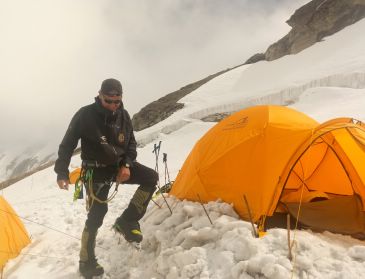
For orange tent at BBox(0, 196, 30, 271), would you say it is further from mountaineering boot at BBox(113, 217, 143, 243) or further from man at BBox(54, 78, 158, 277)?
mountaineering boot at BBox(113, 217, 143, 243)

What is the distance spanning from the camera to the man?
5031mm

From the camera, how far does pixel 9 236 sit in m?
6.22

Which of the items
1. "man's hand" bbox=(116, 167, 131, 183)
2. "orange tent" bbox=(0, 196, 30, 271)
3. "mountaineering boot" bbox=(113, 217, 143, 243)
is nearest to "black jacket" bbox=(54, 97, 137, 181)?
"man's hand" bbox=(116, 167, 131, 183)

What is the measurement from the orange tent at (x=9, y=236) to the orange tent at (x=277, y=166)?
300cm

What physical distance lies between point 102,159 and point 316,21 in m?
37.6

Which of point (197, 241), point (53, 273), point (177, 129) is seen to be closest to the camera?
point (197, 241)

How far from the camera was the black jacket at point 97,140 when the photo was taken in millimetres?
5031

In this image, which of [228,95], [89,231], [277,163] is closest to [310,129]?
[277,163]

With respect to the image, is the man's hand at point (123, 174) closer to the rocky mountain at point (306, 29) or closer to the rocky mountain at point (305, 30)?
the rocky mountain at point (305, 30)

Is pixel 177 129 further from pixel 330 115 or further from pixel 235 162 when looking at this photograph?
pixel 235 162

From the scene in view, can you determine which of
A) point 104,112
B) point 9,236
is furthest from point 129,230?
point 9,236

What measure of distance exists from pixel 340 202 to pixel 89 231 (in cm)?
455

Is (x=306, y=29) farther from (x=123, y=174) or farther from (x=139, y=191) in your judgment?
(x=123, y=174)

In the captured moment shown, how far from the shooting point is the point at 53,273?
5574 millimetres
